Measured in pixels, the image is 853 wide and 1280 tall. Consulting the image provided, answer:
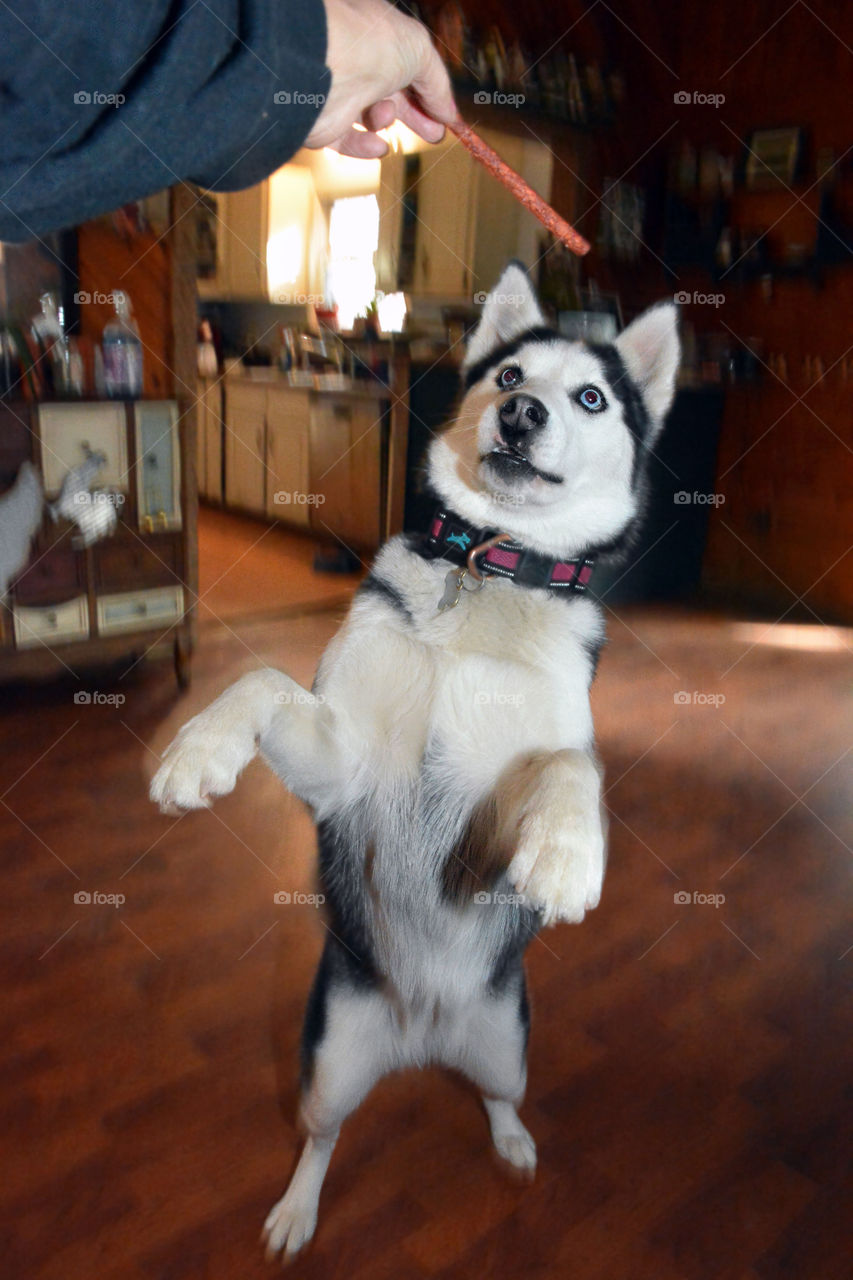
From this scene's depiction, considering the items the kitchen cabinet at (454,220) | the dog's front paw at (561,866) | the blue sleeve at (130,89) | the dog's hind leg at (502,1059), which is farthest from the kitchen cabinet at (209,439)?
the dog's hind leg at (502,1059)

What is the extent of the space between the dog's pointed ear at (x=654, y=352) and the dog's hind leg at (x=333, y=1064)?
1.11m

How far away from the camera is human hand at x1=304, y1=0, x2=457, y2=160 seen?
86 centimetres

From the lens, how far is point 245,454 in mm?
1556

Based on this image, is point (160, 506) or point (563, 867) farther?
point (160, 506)

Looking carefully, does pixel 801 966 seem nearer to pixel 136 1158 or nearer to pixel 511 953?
pixel 511 953

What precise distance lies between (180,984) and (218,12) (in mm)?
1654

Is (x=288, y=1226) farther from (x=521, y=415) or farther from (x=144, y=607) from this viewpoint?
(x=521, y=415)

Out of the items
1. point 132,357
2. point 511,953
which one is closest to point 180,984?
point 511,953

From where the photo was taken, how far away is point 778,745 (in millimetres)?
1961

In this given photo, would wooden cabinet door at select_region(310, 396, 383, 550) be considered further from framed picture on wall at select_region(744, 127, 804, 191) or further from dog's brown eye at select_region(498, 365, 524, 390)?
framed picture on wall at select_region(744, 127, 804, 191)

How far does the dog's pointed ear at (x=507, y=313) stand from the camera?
1.33 metres

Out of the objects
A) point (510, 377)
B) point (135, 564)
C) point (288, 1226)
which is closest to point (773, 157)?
point (510, 377)

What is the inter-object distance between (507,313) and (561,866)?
0.88 m

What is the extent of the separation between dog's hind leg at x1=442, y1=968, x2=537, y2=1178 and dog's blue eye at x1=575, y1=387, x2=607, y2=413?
100 cm
